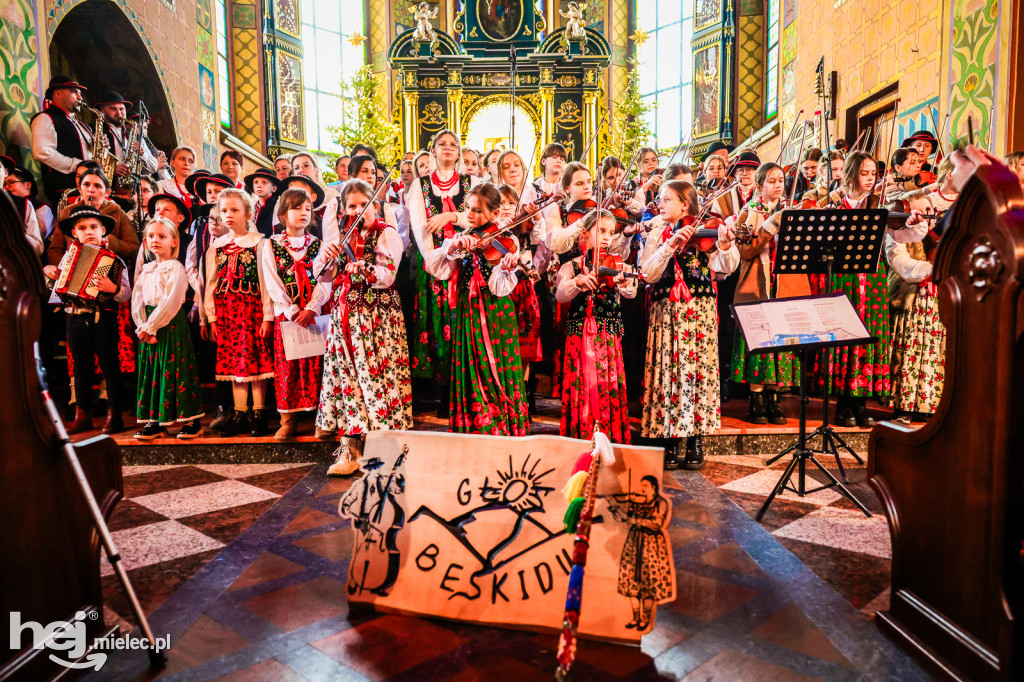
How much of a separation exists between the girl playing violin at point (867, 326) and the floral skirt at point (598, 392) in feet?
Answer: 6.03

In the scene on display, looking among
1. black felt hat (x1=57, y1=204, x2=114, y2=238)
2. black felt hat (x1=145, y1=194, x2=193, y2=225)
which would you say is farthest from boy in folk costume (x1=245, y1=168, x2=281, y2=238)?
black felt hat (x1=57, y1=204, x2=114, y2=238)

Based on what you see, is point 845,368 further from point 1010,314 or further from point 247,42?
point 247,42

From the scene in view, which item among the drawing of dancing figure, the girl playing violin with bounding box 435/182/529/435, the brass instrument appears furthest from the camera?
the brass instrument

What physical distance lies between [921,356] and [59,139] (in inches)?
306

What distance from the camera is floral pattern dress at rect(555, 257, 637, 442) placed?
11.6ft

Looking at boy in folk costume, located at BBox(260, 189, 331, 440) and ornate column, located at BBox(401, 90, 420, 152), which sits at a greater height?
ornate column, located at BBox(401, 90, 420, 152)

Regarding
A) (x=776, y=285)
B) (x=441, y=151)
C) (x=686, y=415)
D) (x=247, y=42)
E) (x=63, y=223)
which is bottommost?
(x=686, y=415)

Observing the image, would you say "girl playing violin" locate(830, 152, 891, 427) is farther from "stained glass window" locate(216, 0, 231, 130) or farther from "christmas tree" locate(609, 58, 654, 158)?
"stained glass window" locate(216, 0, 231, 130)

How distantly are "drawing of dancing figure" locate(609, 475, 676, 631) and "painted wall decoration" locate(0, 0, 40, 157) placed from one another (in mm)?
6844

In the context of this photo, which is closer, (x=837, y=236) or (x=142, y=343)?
(x=837, y=236)

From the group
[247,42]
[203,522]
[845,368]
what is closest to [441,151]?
[203,522]

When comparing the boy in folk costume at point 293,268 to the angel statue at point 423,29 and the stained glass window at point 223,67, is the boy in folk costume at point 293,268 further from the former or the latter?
the angel statue at point 423,29

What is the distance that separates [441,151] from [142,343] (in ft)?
7.58

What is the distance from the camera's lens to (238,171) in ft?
21.0
